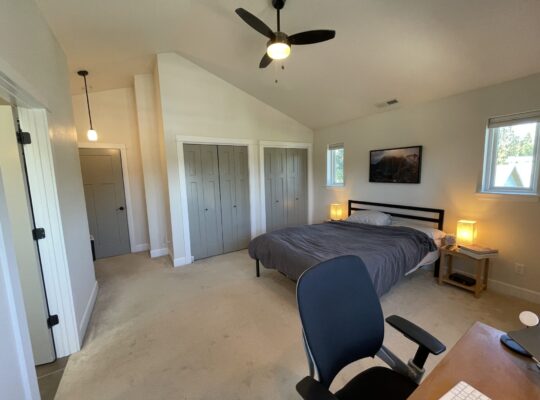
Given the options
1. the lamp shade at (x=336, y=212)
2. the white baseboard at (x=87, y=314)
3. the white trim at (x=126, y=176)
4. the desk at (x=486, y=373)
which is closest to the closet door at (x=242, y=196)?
the lamp shade at (x=336, y=212)

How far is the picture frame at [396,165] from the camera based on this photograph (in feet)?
11.5

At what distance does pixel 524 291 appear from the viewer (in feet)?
8.71

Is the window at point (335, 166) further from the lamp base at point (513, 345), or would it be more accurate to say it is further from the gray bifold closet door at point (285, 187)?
the lamp base at point (513, 345)

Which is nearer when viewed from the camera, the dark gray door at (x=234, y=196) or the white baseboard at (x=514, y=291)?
the white baseboard at (x=514, y=291)

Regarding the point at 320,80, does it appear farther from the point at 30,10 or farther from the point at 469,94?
the point at 30,10

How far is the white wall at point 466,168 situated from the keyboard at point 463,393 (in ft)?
9.15

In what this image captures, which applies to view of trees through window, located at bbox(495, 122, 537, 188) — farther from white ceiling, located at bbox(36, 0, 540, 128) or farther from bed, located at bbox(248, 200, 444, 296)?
bed, located at bbox(248, 200, 444, 296)

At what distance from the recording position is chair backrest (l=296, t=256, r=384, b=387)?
3.19 ft

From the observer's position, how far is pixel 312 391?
2.77 feet

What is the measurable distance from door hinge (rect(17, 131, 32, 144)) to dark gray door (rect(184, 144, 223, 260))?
6.87 feet

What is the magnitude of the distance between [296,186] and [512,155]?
330cm

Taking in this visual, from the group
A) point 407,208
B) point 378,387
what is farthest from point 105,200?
point 407,208

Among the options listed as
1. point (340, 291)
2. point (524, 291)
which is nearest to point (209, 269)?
point (340, 291)

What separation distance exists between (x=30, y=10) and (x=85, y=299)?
2.59 m
